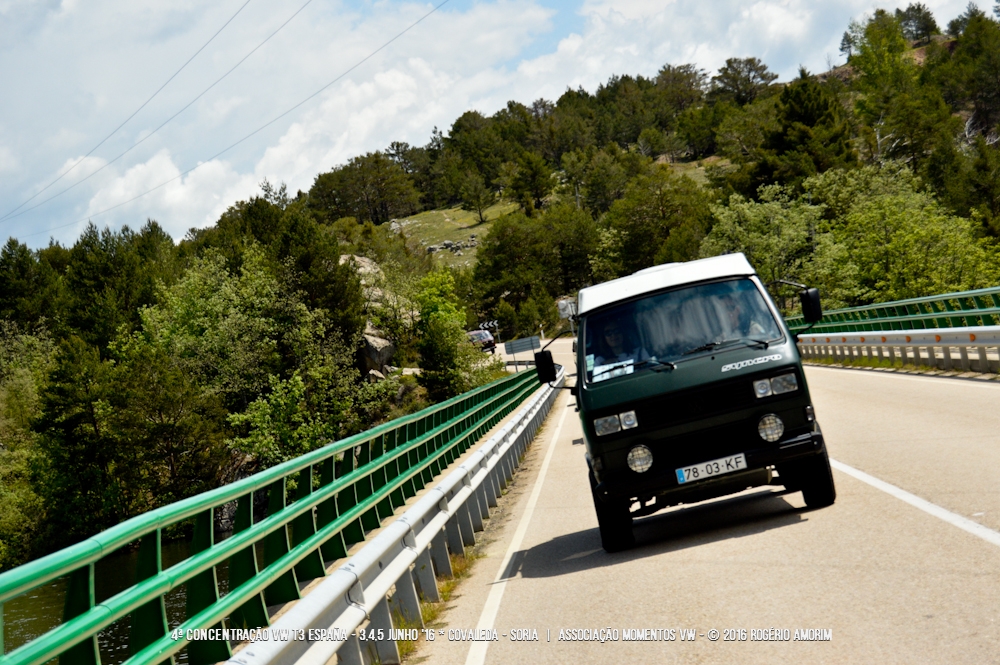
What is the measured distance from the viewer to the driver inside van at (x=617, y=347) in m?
8.69

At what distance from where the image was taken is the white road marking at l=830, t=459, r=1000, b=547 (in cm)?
678

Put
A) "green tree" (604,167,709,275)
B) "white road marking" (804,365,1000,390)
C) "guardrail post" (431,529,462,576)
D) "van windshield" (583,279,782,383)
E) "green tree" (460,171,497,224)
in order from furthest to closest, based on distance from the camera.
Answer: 1. "green tree" (460,171,497,224)
2. "green tree" (604,167,709,275)
3. "white road marking" (804,365,1000,390)
4. "guardrail post" (431,529,462,576)
5. "van windshield" (583,279,782,383)

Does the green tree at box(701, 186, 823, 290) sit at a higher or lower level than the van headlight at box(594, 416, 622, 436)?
higher

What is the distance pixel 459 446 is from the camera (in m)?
15.3

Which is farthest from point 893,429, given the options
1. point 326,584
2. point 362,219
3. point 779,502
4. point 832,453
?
point 362,219

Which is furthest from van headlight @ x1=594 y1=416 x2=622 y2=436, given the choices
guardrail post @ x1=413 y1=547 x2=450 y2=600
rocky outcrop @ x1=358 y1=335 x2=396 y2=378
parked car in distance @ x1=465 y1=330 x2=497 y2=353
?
parked car in distance @ x1=465 y1=330 x2=497 y2=353

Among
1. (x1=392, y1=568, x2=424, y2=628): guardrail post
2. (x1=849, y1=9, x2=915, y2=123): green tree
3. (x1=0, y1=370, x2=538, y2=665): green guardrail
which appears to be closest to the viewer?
(x1=0, y1=370, x2=538, y2=665): green guardrail

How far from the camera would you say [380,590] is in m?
6.30

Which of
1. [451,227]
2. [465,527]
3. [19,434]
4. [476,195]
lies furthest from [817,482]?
[476,195]

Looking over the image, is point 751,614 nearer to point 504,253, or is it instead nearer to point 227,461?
point 227,461

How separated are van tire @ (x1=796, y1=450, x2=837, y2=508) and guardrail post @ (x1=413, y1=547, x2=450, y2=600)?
310cm

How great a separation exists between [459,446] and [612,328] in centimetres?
679

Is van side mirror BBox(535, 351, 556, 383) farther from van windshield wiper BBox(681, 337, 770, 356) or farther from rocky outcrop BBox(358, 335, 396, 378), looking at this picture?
rocky outcrop BBox(358, 335, 396, 378)

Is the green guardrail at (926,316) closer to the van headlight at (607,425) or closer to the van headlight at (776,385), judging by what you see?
the van headlight at (776,385)
